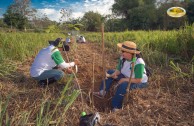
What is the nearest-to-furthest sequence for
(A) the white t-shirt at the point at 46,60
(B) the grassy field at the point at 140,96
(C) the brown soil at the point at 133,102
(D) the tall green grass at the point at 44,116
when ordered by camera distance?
(D) the tall green grass at the point at 44,116, (B) the grassy field at the point at 140,96, (C) the brown soil at the point at 133,102, (A) the white t-shirt at the point at 46,60

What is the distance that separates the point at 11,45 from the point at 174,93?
344 cm

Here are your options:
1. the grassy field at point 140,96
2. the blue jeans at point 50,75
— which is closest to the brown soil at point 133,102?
the grassy field at point 140,96

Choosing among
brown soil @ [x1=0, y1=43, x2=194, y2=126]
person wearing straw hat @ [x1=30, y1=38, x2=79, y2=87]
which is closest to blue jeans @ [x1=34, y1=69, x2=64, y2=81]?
person wearing straw hat @ [x1=30, y1=38, x2=79, y2=87]

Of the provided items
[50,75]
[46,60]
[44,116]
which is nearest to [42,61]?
[46,60]

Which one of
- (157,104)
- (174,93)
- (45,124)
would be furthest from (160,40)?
(45,124)

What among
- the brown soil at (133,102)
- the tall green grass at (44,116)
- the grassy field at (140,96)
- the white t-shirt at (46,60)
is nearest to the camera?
the tall green grass at (44,116)

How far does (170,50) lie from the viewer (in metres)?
4.60

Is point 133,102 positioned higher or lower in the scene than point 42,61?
lower

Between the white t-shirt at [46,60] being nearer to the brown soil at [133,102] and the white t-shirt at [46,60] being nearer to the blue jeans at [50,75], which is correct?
the blue jeans at [50,75]

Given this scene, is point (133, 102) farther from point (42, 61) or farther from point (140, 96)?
point (42, 61)

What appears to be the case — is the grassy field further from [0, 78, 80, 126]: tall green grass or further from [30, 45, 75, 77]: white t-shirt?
[30, 45, 75, 77]: white t-shirt

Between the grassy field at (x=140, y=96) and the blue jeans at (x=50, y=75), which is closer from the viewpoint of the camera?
the grassy field at (x=140, y=96)

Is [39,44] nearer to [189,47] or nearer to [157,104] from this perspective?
[189,47]

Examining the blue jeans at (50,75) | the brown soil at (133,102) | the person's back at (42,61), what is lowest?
the brown soil at (133,102)
